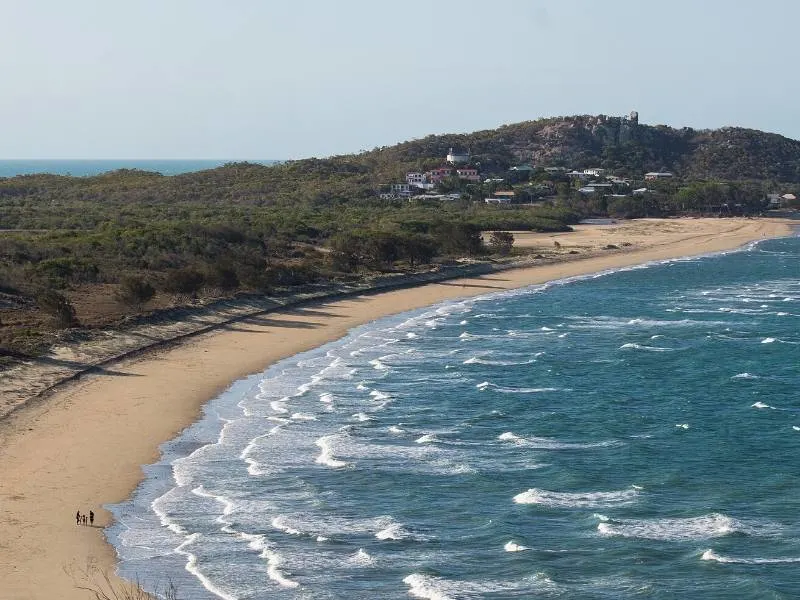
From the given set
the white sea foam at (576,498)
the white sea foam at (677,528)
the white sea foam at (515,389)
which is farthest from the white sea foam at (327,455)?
the white sea foam at (515,389)

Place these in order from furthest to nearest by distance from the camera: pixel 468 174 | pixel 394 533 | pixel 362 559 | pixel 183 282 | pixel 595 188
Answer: pixel 468 174
pixel 595 188
pixel 183 282
pixel 394 533
pixel 362 559

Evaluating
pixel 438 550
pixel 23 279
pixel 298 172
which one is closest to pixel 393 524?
pixel 438 550

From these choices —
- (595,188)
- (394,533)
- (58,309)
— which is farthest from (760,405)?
(595,188)

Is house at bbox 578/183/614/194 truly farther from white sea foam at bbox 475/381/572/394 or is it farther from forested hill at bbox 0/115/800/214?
white sea foam at bbox 475/381/572/394

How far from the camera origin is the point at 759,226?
4843 inches

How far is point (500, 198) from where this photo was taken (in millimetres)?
137750

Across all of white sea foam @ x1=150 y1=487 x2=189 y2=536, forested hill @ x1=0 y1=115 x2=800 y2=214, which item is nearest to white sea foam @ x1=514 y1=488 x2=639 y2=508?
white sea foam @ x1=150 y1=487 x2=189 y2=536

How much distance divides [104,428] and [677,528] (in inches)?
632

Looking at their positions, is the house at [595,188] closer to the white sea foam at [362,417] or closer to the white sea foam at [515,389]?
the white sea foam at [515,389]

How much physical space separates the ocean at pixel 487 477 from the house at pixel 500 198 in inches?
3464

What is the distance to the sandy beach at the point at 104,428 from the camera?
21.8m

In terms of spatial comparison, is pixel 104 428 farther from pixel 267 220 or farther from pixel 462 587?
pixel 267 220

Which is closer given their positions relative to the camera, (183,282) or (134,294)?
(134,294)

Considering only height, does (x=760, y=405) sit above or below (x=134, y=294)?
below
